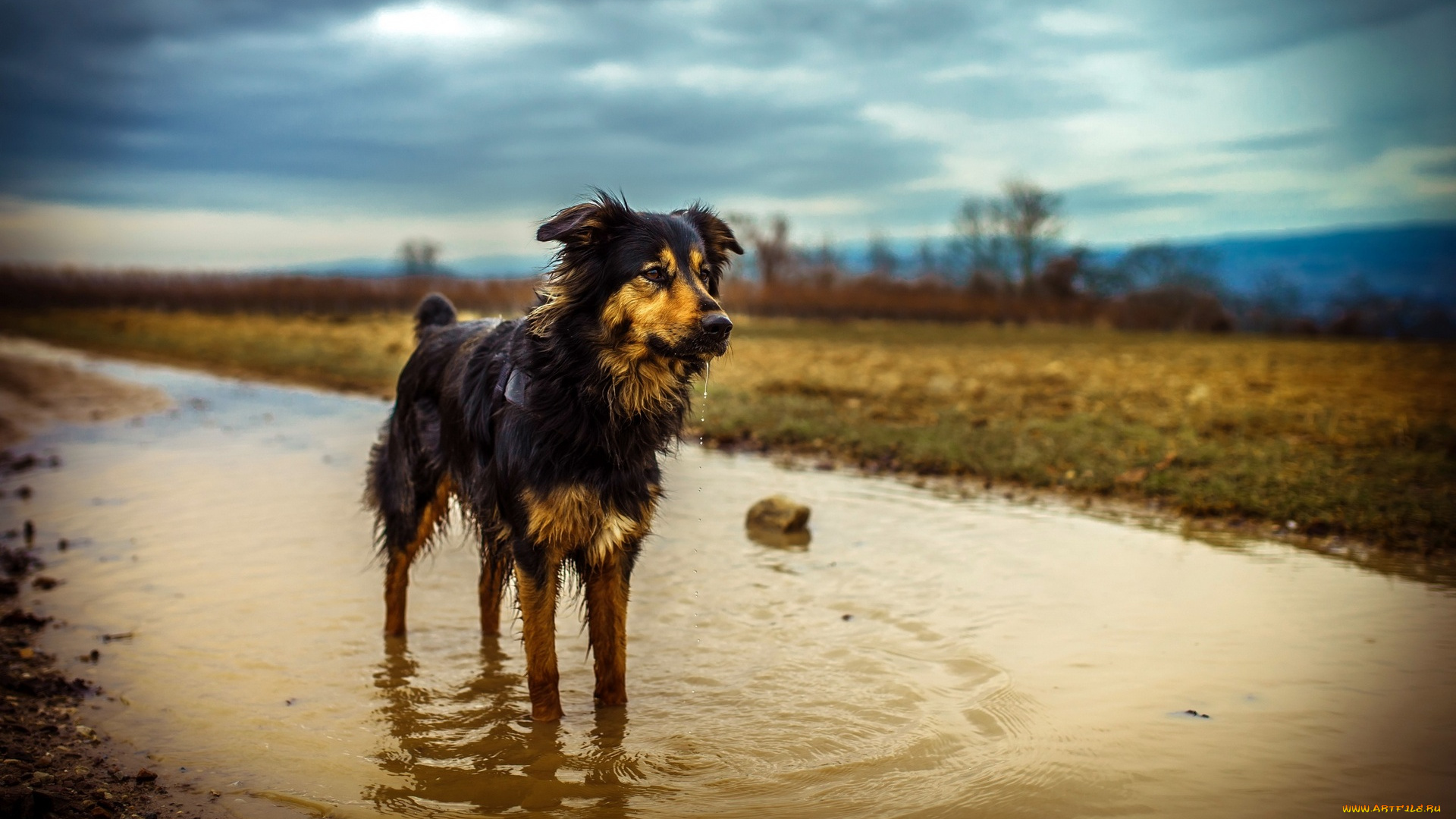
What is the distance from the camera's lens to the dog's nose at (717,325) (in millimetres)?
4379

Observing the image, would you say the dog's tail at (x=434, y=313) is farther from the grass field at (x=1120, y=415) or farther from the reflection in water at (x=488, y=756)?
the reflection in water at (x=488, y=756)

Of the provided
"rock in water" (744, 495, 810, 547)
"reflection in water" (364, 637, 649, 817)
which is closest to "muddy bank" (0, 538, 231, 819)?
"reflection in water" (364, 637, 649, 817)

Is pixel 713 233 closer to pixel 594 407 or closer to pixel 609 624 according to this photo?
pixel 594 407

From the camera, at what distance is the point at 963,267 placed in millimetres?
67375

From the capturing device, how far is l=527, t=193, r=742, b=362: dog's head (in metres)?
4.56

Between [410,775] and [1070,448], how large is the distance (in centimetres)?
903

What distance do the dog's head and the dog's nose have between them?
2 cm

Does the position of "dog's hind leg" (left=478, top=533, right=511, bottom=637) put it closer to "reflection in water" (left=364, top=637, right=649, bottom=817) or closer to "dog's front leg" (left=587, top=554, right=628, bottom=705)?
"reflection in water" (left=364, top=637, right=649, bottom=817)

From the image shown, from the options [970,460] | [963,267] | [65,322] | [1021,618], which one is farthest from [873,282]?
[1021,618]

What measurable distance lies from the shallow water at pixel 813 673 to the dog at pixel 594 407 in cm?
79

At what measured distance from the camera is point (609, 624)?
5121mm

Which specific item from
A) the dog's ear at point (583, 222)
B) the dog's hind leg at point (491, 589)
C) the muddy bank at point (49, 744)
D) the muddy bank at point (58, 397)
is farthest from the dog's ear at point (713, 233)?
the muddy bank at point (58, 397)

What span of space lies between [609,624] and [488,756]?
886 millimetres

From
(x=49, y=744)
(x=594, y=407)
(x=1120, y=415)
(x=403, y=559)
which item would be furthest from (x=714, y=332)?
(x=1120, y=415)
